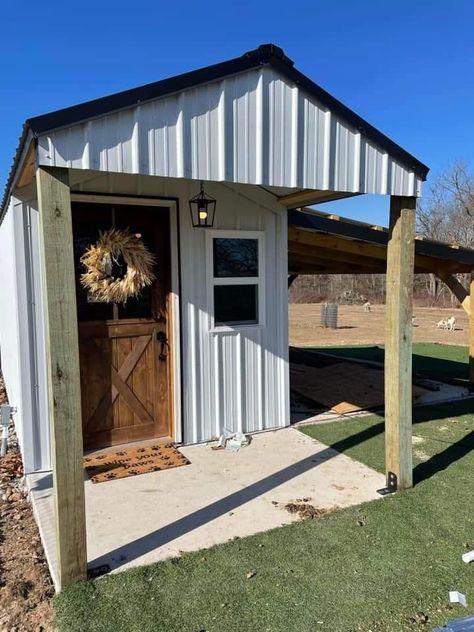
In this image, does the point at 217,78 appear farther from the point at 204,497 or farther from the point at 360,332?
the point at 360,332

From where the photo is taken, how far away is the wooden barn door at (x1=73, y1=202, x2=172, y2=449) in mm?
4414

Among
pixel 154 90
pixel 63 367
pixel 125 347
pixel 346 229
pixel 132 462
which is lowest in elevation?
pixel 132 462

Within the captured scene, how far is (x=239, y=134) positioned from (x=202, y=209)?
1624 millimetres

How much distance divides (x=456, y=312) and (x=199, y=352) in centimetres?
2521

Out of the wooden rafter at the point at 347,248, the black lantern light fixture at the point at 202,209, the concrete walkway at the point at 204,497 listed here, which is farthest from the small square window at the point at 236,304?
the concrete walkway at the point at 204,497

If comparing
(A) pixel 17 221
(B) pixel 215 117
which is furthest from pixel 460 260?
(A) pixel 17 221

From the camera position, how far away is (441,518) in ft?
10.8

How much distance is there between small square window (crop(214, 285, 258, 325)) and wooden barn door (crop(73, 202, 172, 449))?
551 millimetres

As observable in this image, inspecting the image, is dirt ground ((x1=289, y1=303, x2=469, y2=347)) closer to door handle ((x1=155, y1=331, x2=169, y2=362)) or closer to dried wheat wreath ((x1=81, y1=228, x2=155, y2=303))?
door handle ((x1=155, y1=331, x2=169, y2=362))

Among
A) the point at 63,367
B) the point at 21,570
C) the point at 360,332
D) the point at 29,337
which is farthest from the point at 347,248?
the point at 360,332

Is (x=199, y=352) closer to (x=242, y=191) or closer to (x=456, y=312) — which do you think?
(x=242, y=191)

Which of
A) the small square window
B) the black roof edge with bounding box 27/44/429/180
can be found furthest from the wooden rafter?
the black roof edge with bounding box 27/44/429/180

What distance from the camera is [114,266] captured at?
4.33 m

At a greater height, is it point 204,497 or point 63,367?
point 63,367
